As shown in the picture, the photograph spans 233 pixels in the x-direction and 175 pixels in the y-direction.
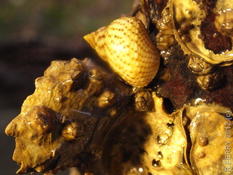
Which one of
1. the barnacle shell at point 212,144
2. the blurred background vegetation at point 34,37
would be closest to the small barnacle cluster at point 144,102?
the barnacle shell at point 212,144

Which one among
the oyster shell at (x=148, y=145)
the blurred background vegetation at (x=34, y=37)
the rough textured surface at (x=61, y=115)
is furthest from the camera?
the blurred background vegetation at (x=34, y=37)

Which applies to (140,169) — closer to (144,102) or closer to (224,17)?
(144,102)

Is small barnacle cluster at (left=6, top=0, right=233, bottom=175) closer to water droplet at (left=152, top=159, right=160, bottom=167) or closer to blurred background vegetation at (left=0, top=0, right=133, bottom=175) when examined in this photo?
water droplet at (left=152, top=159, right=160, bottom=167)

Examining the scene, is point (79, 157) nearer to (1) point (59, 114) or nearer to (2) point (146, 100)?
(1) point (59, 114)

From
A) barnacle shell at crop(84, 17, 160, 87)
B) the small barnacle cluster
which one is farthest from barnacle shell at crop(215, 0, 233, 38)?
barnacle shell at crop(84, 17, 160, 87)

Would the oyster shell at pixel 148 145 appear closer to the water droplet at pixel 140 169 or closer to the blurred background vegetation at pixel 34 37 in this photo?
the water droplet at pixel 140 169

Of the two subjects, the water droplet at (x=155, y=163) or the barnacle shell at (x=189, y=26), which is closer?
the barnacle shell at (x=189, y=26)

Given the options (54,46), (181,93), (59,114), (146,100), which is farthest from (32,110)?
(54,46)
